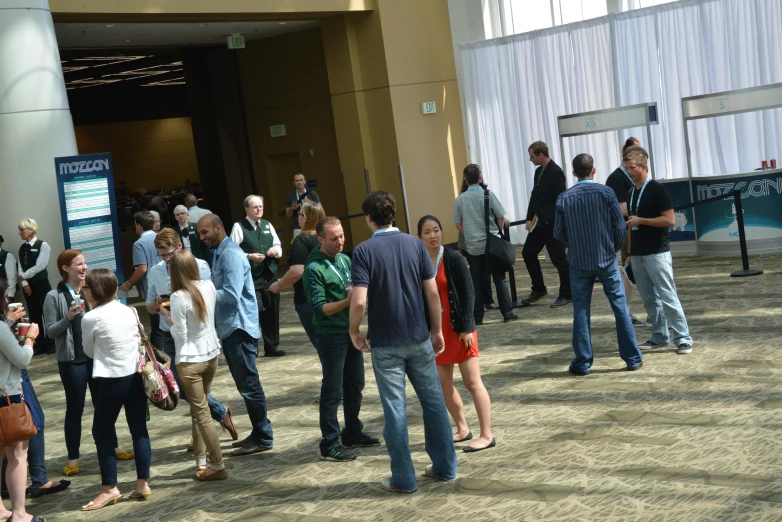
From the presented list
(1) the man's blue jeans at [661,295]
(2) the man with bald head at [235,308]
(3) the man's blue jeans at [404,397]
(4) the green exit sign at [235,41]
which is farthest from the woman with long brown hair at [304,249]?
(4) the green exit sign at [235,41]

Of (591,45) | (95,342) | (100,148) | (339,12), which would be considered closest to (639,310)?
(95,342)

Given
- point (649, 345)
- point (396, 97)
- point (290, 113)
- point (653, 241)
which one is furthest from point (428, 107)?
point (653, 241)

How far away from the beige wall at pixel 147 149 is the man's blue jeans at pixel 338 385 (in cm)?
2457

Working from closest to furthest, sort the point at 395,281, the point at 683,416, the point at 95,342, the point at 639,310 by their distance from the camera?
the point at 395,281, the point at 95,342, the point at 683,416, the point at 639,310

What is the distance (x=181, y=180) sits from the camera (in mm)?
30609

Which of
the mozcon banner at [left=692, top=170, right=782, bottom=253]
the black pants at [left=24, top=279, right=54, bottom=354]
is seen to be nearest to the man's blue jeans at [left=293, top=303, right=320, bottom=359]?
the black pants at [left=24, top=279, right=54, bottom=354]

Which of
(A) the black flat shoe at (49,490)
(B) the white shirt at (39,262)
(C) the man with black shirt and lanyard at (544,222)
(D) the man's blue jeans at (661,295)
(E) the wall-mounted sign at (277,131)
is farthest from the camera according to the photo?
(E) the wall-mounted sign at (277,131)

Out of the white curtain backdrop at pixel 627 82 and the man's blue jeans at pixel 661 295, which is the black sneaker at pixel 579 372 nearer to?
the man's blue jeans at pixel 661 295

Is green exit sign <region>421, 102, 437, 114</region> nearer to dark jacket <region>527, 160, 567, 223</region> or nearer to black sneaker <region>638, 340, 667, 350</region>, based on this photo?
dark jacket <region>527, 160, 567, 223</region>

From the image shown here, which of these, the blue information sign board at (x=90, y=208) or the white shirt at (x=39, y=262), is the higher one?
the blue information sign board at (x=90, y=208)

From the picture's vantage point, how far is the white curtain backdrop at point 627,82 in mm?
13586

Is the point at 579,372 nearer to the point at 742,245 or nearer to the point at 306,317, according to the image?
the point at 306,317

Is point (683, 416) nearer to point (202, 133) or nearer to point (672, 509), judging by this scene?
point (672, 509)

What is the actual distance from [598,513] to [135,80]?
22.5 m
